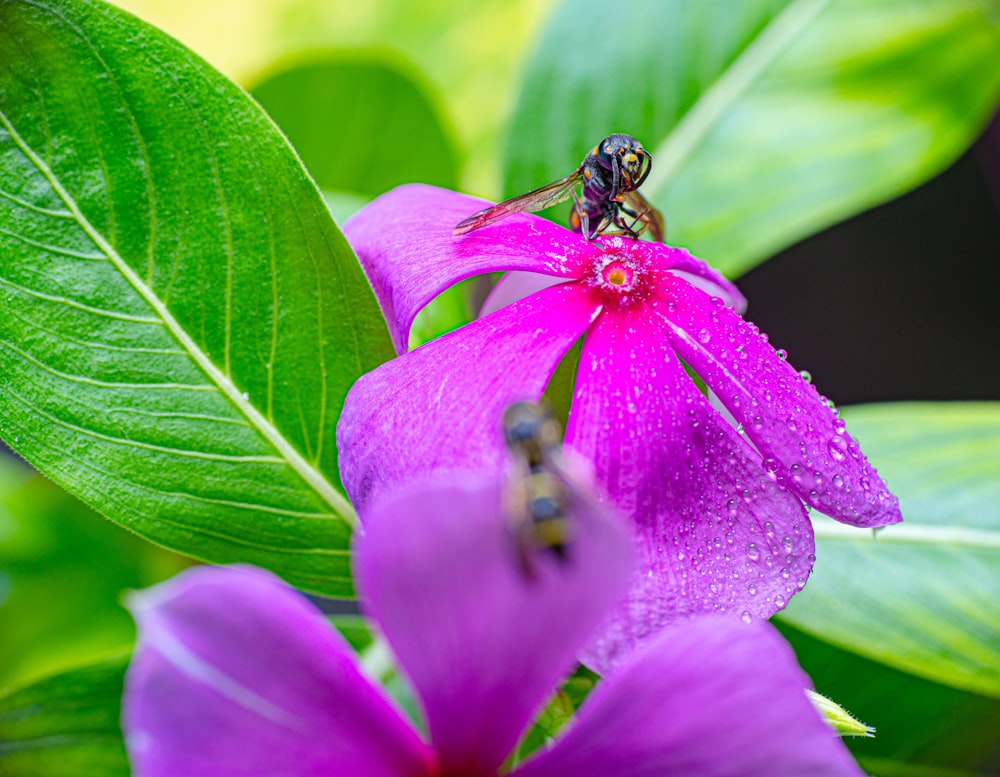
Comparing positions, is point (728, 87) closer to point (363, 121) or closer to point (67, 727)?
point (363, 121)

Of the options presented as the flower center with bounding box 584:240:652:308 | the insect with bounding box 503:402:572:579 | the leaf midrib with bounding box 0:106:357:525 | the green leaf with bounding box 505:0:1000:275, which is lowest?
the leaf midrib with bounding box 0:106:357:525

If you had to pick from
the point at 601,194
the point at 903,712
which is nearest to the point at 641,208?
the point at 601,194

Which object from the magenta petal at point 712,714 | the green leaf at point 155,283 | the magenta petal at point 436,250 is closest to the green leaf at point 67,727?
the green leaf at point 155,283

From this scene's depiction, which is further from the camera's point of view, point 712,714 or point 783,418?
point 783,418

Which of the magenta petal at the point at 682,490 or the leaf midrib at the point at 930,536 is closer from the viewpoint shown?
the magenta petal at the point at 682,490

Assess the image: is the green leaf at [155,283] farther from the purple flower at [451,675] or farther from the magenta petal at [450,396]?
the purple flower at [451,675]

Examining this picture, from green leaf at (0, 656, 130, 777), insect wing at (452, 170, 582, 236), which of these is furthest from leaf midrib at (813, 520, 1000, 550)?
green leaf at (0, 656, 130, 777)

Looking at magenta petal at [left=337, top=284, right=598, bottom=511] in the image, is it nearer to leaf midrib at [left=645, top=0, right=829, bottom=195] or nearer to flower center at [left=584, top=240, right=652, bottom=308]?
flower center at [left=584, top=240, right=652, bottom=308]
